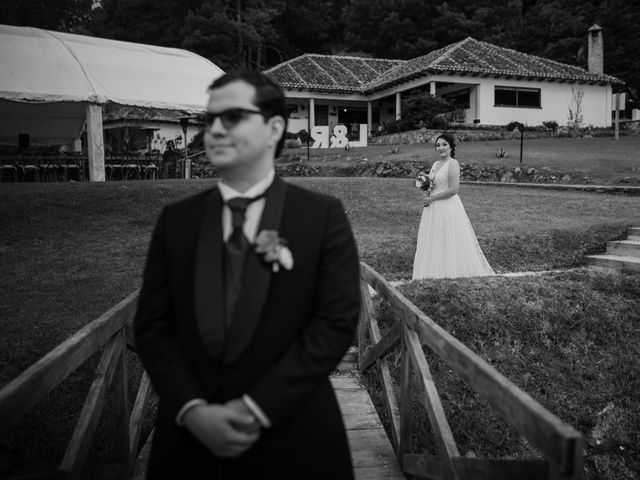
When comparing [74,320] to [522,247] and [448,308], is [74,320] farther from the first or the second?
[522,247]

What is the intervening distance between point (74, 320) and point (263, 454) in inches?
184

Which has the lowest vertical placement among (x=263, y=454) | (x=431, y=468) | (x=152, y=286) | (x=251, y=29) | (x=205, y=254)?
(x=431, y=468)

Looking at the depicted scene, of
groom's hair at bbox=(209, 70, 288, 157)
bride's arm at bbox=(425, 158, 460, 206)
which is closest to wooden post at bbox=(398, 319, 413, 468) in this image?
groom's hair at bbox=(209, 70, 288, 157)

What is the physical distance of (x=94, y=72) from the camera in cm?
859

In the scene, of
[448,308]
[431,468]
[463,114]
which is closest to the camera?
[431,468]

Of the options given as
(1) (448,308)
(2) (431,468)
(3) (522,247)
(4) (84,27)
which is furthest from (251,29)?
(2) (431,468)

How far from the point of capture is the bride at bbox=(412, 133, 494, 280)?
23.5 feet

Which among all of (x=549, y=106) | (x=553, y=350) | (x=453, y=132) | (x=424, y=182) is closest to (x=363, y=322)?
(x=424, y=182)

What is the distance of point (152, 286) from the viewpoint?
6.52 ft

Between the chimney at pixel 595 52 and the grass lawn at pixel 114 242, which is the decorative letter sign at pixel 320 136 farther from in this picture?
the chimney at pixel 595 52

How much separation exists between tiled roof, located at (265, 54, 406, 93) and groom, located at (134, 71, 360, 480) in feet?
106

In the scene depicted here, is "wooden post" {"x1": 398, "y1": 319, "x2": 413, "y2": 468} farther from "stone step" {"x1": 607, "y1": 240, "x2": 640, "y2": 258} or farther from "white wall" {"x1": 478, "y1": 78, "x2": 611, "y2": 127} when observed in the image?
"white wall" {"x1": 478, "y1": 78, "x2": 611, "y2": 127}

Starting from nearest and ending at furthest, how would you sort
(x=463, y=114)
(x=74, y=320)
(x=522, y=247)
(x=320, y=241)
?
(x=320, y=241), (x=74, y=320), (x=522, y=247), (x=463, y=114)

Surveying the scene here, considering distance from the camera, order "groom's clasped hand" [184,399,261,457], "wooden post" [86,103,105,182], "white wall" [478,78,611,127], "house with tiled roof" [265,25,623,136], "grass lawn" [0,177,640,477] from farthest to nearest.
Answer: "white wall" [478,78,611,127], "house with tiled roof" [265,25,623,136], "wooden post" [86,103,105,182], "grass lawn" [0,177,640,477], "groom's clasped hand" [184,399,261,457]
